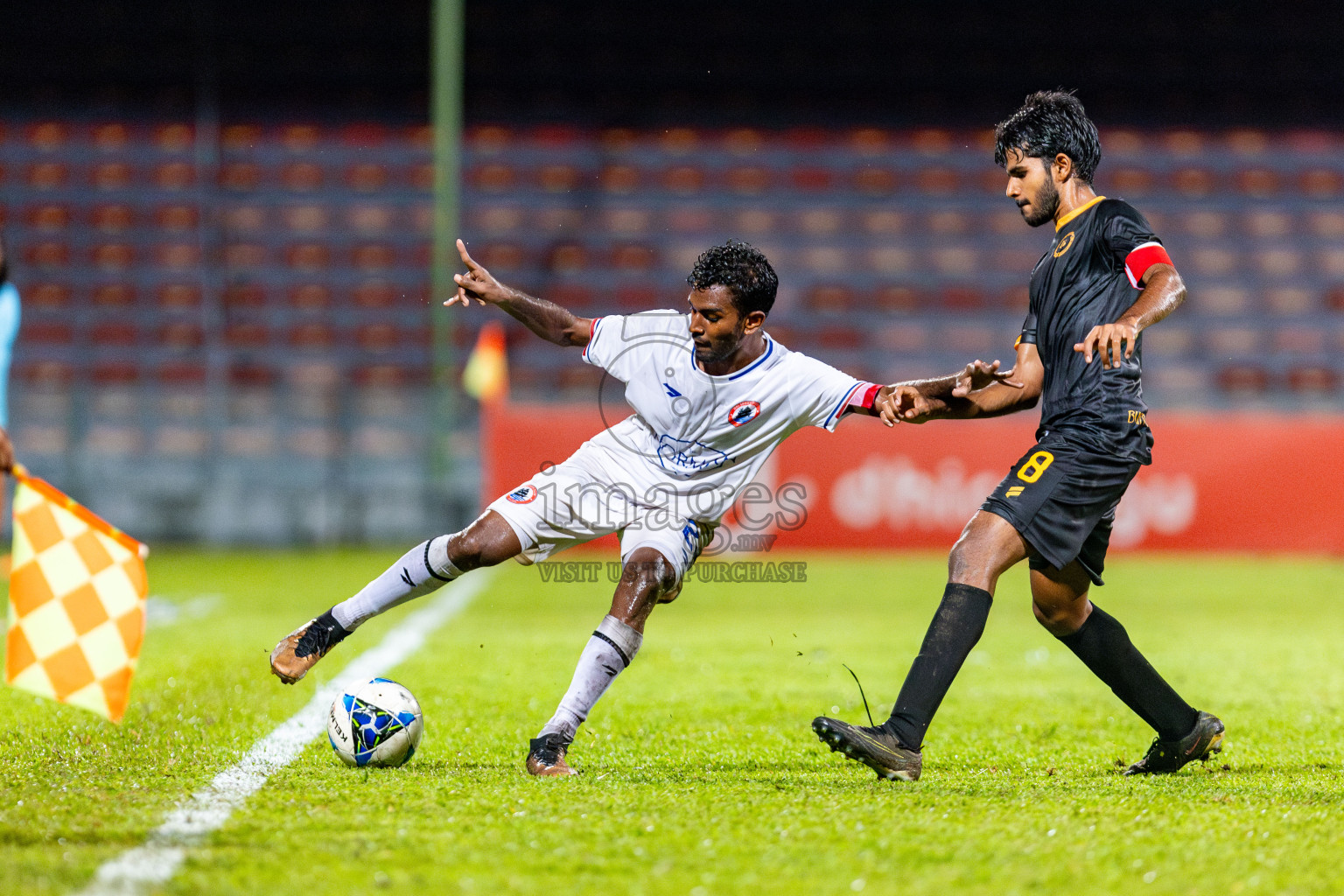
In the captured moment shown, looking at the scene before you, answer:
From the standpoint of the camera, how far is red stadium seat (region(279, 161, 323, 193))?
2027 centimetres

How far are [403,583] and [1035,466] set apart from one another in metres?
1.95

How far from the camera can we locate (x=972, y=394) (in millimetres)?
4094

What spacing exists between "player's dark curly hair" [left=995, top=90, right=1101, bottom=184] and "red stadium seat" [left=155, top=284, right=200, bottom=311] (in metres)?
17.6

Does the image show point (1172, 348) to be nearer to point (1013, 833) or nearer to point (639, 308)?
point (639, 308)

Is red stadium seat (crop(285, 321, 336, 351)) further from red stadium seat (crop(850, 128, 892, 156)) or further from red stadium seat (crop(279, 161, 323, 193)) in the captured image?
red stadium seat (crop(850, 128, 892, 156))

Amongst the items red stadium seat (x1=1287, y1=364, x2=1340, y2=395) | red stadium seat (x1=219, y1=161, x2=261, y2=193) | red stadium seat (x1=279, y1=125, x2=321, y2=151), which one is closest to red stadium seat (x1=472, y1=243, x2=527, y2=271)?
red stadium seat (x1=279, y1=125, x2=321, y2=151)

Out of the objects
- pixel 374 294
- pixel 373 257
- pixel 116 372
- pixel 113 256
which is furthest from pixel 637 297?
pixel 113 256

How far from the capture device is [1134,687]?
4.20m

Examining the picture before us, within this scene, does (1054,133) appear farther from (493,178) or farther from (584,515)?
(493,178)

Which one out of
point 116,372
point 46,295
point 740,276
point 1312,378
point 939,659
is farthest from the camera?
point 1312,378

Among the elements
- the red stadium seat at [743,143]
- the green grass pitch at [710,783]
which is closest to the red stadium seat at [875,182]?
the red stadium seat at [743,143]

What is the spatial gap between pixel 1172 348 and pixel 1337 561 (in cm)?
614

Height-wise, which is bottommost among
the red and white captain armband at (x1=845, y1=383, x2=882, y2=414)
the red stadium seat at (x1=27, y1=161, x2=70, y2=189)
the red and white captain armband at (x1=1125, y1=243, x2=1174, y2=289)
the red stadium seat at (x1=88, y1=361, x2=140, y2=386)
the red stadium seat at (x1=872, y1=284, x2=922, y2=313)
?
the red stadium seat at (x1=88, y1=361, x2=140, y2=386)

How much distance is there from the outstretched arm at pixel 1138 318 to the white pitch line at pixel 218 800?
2444 millimetres
